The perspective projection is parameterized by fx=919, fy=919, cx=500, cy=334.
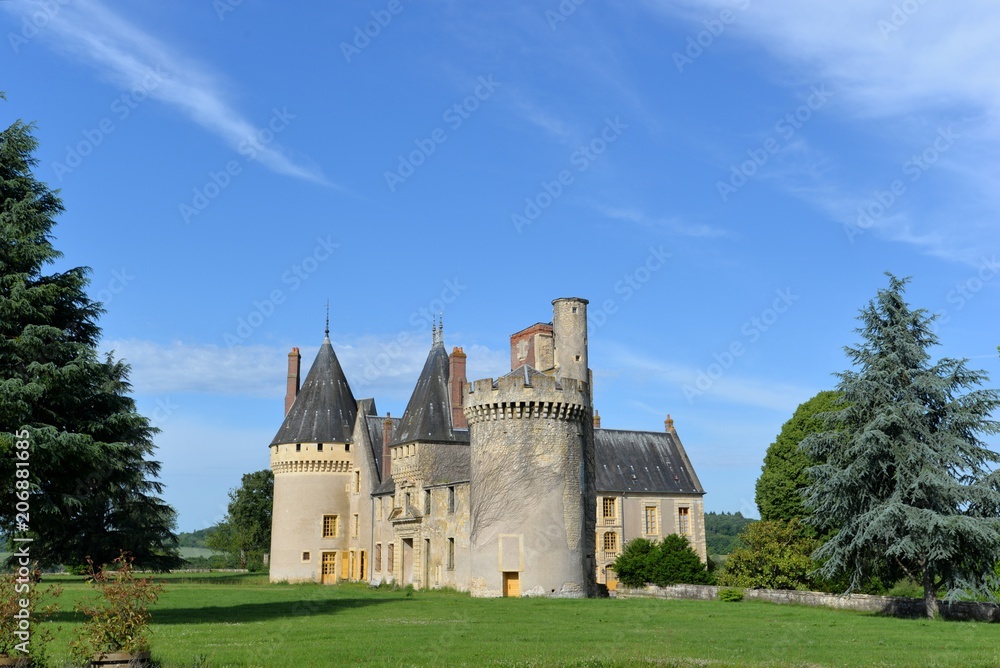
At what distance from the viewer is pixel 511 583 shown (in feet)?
101

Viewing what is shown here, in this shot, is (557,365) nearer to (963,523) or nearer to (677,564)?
(677,564)

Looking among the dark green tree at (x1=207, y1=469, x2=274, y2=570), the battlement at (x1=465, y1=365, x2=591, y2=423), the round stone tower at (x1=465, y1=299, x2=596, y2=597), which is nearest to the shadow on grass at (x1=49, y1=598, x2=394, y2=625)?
the round stone tower at (x1=465, y1=299, x2=596, y2=597)

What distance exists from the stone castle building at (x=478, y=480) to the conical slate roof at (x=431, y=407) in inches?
2.8

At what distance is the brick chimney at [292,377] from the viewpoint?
168 feet

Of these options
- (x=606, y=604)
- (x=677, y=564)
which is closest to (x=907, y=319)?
(x=606, y=604)

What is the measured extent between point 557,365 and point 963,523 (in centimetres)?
1605

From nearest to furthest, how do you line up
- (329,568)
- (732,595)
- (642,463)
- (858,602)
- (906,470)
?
(906,470), (858,602), (732,595), (329,568), (642,463)

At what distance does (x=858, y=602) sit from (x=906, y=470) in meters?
5.11

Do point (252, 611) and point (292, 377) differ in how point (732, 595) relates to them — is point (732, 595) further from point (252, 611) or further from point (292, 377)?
point (292, 377)

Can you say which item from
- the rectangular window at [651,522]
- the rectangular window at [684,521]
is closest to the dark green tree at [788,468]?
the rectangular window at [684,521]

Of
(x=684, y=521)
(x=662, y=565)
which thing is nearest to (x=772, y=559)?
(x=662, y=565)

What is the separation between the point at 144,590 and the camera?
11.6m

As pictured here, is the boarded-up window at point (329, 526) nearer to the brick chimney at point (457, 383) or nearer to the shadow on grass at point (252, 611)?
the brick chimney at point (457, 383)

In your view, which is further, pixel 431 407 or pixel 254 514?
pixel 254 514
